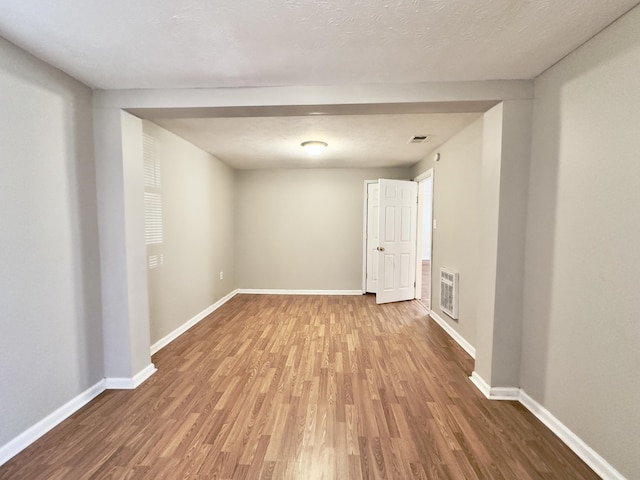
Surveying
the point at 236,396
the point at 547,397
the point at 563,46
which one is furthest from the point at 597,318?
the point at 236,396

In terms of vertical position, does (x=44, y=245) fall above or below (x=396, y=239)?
above

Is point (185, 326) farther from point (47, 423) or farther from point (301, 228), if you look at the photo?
point (301, 228)

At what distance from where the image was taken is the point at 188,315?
3662mm

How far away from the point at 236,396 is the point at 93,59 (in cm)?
252

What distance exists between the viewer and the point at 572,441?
5.58 ft

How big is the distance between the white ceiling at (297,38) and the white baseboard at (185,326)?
7.47 ft

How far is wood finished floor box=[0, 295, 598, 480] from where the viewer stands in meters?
1.57

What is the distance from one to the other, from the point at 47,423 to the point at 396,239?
4.38 m

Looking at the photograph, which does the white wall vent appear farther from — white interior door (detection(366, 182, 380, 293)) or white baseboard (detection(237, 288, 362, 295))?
white baseboard (detection(237, 288, 362, 295))

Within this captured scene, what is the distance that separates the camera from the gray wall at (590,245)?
140cm

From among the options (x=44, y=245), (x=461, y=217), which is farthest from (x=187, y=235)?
(x=461, y=217)

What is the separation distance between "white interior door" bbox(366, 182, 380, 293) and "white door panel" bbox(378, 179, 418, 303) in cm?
50

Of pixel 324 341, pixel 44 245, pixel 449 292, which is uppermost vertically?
pixel 44 245

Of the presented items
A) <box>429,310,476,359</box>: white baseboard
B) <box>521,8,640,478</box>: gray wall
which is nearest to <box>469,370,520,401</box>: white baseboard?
<box>521,8,640,478</box>: gray wall
